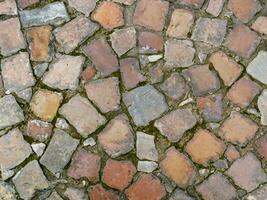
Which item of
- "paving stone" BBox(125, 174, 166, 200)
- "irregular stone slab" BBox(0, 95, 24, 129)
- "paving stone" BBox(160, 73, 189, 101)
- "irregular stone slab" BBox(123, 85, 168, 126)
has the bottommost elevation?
"paving stone" BBox(125, 174, 166, 200)

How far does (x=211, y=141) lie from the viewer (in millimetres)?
3045

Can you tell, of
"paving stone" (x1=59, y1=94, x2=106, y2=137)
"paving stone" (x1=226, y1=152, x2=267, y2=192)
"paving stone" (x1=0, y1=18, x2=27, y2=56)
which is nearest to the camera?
"paving stone" (x1=226, y1=152, x2=267, y2=192)

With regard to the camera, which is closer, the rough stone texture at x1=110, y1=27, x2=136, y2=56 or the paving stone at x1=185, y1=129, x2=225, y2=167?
the paving stone at x1=185, y1=129, x2=225, y2=167

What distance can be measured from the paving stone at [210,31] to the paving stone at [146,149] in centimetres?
67

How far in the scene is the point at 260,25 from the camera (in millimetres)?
3182

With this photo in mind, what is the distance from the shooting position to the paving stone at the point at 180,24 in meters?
3.20

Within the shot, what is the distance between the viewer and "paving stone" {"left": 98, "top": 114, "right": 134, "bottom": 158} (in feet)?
10.0

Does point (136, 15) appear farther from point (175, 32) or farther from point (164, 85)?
point (164, 85)

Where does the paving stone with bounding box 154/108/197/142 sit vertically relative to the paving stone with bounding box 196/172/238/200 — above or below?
above

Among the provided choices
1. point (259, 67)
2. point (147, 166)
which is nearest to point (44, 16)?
point (147, 166)

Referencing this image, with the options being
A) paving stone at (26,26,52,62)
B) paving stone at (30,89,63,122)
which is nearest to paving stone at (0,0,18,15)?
paving stone at (26,26,52,62)

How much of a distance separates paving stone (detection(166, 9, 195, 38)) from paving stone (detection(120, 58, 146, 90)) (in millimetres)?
281

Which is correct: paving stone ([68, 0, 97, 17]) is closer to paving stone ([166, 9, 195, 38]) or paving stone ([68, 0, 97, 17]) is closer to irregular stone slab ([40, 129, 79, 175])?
paving stone ([166, 9, 195, 38])

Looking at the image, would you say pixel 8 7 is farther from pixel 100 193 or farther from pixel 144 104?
pixel 100 193
